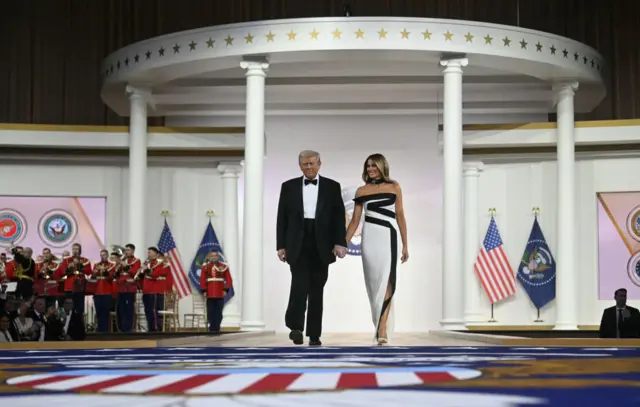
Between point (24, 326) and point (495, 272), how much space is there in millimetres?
8944

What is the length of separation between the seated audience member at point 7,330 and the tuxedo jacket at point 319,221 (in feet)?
17.6

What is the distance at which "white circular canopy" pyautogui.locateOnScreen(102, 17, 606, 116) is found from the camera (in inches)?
617

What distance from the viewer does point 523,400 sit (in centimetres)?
295

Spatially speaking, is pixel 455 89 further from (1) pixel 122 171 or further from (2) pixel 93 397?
(2) pixel 93 397

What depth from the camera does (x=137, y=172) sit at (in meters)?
18.6

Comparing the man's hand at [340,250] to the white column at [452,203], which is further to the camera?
the white column at [452,203]

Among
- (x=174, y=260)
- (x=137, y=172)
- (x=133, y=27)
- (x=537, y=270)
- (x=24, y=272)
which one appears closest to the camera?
(x=24, y=272)

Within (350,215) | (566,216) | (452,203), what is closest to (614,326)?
(452,203)

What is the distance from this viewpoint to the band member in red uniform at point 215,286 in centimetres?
1789

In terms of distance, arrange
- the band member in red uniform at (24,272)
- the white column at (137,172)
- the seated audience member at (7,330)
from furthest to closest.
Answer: the white column at (137,172) → the band member in red uniform at (24,272) → the seated audience member at (7,330)

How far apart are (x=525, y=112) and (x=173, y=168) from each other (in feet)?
22.8

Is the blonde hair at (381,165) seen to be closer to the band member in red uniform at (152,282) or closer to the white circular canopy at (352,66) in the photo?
the white circular canopy at (352,66)

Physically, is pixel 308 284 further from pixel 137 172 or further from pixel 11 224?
pixel 11 224

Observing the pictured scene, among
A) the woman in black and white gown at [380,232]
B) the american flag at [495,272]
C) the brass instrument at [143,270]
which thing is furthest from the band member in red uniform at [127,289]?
the woman in black and white gown at [380,232]
